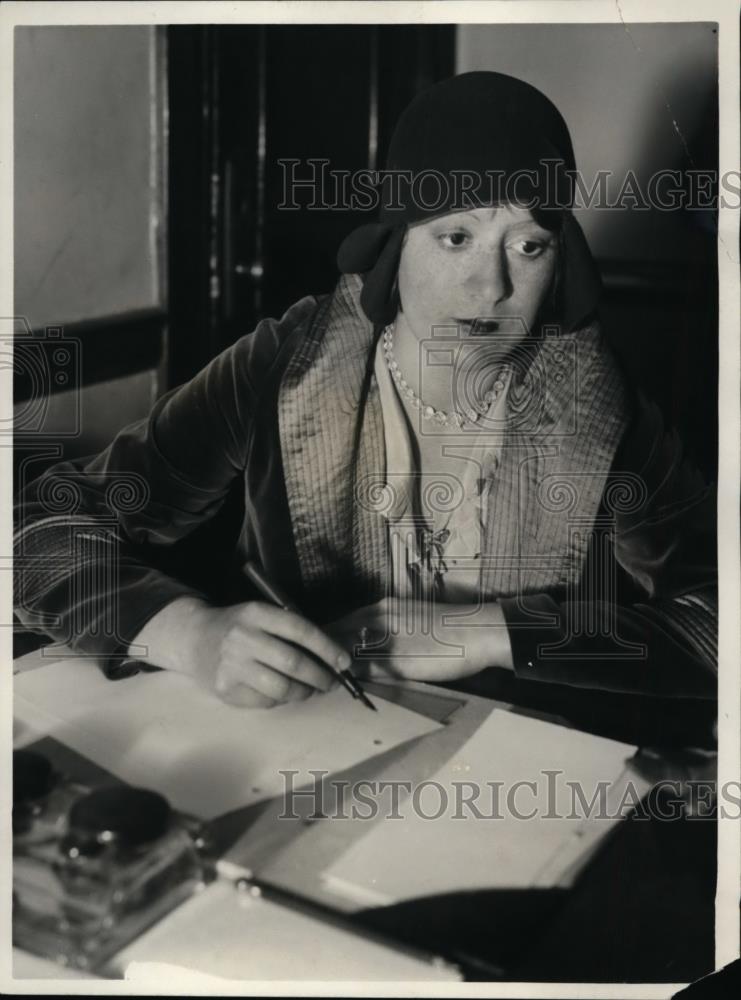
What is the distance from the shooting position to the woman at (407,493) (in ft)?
3.43

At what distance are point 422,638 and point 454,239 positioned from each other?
39cm

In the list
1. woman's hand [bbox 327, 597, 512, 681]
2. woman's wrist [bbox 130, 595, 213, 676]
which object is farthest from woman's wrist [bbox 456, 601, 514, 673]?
woman's wrist [bbox 130, 595, 213, 676]

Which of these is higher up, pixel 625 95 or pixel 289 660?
pixel 625 95

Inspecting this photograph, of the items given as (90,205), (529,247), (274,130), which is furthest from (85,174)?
(529,247)

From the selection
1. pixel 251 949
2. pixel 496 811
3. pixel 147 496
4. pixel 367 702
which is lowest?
pixel 251 949

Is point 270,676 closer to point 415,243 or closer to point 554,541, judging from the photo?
point 554,541

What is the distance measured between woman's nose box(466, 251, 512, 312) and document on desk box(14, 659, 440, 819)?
41 centimetres

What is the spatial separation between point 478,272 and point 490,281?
0.6 inches

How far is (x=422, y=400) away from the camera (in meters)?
1.05

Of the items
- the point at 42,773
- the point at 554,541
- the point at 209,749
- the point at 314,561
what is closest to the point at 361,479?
the point at 314,561

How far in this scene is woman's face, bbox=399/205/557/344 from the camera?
1.03m

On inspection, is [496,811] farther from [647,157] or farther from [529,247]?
[647,157]

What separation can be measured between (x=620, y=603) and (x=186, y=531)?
0.44 meters

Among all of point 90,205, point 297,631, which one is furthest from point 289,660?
point 90,205
